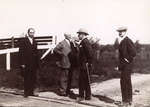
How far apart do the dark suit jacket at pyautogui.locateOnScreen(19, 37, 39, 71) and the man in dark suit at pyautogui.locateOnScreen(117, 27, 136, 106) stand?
8.52ft

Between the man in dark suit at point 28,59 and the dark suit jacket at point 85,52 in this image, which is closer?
the dark suit jacket at point 85,52

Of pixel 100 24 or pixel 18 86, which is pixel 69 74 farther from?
pixel 100 24

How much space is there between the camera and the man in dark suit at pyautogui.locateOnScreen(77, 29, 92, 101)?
29.7ft

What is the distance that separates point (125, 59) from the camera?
8414 millimetres

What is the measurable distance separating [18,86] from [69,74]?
7.53ft

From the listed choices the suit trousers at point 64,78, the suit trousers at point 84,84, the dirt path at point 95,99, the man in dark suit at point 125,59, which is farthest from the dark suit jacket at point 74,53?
the man in dark suit at point 125,59

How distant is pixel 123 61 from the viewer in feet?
27.8

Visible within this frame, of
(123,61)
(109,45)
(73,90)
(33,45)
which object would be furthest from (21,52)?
(109,45)

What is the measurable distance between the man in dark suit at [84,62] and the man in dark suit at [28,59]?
4.80 feet

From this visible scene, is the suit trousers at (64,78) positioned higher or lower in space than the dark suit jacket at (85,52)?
lower

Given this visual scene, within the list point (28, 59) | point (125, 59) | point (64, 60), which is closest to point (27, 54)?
point (28, 59)

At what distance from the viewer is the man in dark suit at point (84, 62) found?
9055 mm

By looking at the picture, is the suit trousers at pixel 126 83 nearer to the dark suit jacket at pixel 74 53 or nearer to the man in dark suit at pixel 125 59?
the man in dark suit at pixel 125 59

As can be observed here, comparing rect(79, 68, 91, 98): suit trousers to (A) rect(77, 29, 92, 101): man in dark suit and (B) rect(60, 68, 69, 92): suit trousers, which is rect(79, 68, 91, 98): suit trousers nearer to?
(A) rect(77, 29, 92, 101): man in dark suit
